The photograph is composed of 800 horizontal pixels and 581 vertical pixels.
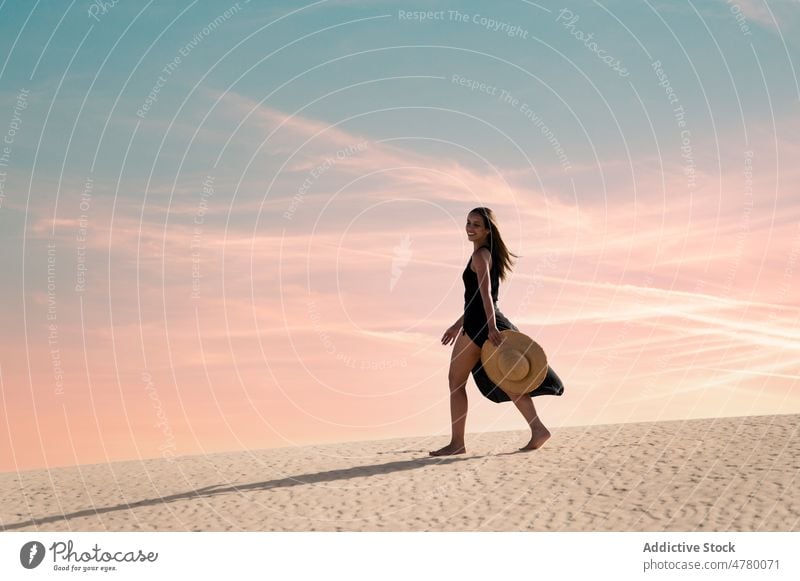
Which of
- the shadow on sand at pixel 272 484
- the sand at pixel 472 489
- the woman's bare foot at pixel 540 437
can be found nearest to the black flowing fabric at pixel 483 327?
the woman's bare foot at pixel 540 437

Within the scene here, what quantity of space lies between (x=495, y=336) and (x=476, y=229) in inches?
62.1

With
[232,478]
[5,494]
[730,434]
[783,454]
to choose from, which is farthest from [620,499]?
[5,494]

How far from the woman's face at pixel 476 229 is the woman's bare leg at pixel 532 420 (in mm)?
2353

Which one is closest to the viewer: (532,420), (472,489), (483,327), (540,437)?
(472,489)

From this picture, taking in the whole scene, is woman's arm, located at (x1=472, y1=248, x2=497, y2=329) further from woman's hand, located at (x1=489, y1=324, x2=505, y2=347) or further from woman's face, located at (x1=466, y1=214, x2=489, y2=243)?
woman's face, located at (x1=466, y1=214, x2=489, y2=243)

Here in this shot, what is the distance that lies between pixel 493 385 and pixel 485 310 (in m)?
1.18

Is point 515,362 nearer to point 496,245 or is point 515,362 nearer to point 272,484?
point 496,245

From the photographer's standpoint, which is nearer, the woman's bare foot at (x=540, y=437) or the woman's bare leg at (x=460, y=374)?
the woman's bare leg at (x=460, y=374)

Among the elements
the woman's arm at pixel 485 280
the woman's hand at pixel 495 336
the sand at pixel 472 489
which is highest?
the woman's arm at pixel 485 280

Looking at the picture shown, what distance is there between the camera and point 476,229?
1193 cm

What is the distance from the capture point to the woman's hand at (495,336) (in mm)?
11658

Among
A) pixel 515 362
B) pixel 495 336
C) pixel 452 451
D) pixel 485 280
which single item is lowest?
pixel 452 451

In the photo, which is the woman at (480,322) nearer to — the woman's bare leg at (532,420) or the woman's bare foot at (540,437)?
the woman's bare leg at (532,420)

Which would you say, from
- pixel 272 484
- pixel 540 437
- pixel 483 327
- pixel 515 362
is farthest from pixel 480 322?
pixel 272 484
